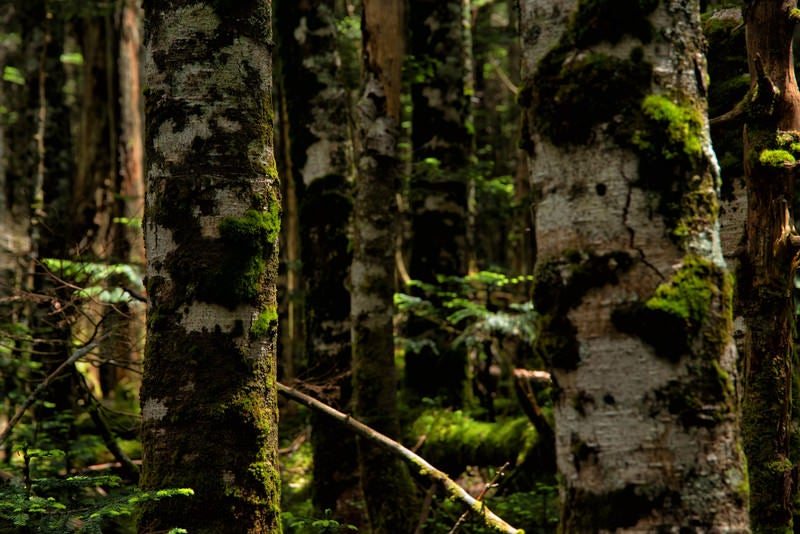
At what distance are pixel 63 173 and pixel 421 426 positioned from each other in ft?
23.3

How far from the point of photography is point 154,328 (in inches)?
133

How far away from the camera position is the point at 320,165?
781 cm

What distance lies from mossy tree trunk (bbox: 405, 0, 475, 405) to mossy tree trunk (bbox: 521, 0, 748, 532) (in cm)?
752

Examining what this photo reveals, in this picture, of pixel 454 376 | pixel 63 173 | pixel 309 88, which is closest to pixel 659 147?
pixel 309 88

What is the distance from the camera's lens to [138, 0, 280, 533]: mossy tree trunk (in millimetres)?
3260

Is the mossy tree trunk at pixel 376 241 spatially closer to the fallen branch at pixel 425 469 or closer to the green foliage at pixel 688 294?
the fallen branch at pixel 425 469

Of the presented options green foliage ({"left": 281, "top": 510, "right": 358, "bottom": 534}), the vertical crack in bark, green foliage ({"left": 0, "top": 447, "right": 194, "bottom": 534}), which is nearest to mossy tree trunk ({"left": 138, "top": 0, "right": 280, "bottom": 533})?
green foliage ({"left": 0, "top": 447, "right": 194, "bottom": 534})

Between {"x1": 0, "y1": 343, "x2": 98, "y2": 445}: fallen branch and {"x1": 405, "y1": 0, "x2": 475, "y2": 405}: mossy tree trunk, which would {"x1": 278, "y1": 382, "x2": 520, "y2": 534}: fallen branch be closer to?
{"x1": 0, "y1": 343, "x2": 98, "y2": 445}: fallen branch

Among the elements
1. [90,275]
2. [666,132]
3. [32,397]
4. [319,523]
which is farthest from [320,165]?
[666,132]

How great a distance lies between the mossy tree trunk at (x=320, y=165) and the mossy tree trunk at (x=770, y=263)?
4.55 m

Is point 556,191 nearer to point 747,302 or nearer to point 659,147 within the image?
point 659,147

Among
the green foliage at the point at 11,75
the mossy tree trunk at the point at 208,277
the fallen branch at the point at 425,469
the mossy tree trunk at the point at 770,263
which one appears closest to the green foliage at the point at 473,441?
the fallen branch at the point at 425,469

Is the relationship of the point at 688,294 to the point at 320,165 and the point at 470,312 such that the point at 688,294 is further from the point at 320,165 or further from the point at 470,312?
the point at 320,165

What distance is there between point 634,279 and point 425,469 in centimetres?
234
